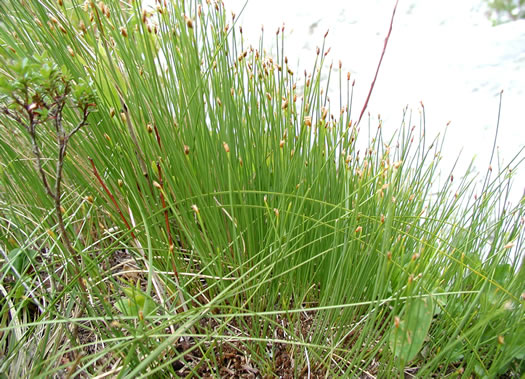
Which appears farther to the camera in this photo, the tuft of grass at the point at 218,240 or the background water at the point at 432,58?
the background water at the point at 432,58

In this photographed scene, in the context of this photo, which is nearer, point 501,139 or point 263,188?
point 263,188

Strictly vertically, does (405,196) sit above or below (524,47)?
below

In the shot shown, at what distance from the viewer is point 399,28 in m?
2.57

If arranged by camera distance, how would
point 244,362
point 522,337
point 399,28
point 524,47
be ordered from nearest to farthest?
point 522,337 → point 244,362 → point 524,47 → point 399,28

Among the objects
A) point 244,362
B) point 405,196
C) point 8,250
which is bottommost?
point 244,362

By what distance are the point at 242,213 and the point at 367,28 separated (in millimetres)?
1997

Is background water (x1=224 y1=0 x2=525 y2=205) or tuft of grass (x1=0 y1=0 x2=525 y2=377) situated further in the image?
background water (x1=224 y1=0 x2=525 y2=205)

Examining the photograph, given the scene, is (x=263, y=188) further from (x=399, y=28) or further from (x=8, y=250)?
(x=399, y=28)

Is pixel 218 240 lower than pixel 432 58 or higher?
lower

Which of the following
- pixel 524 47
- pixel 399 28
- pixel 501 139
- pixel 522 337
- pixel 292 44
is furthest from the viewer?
pixel 292 44

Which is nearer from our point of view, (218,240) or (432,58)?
(218,240)

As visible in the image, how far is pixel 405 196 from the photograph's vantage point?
1227 millimetres

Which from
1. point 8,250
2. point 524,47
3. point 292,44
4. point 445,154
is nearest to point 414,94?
point 445,154

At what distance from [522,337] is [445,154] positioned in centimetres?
133
